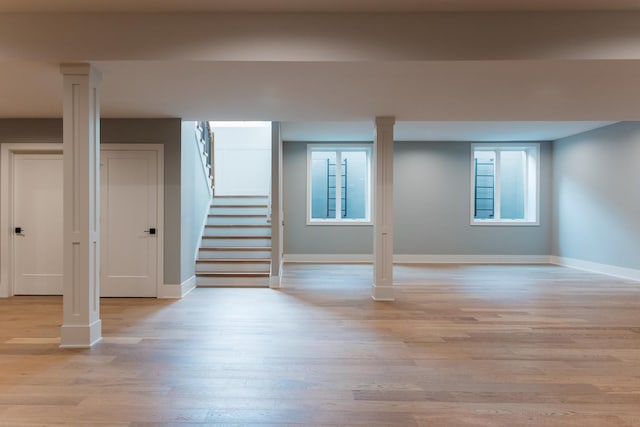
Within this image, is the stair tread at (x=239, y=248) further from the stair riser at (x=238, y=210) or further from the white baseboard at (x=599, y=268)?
the white baseboard at (x=599, y=268)

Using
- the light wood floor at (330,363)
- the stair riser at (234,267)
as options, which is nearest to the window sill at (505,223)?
the light wood floor at (330,363)

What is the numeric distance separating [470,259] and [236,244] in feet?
17.4

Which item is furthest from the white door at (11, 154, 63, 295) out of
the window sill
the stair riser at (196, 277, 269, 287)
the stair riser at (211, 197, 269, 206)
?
the window sill

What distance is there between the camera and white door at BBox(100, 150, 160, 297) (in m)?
5.22

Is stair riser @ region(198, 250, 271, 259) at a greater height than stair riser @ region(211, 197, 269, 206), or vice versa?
stair riser @ region(211, 197, 269, 206)

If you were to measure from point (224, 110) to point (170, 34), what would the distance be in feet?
5.55

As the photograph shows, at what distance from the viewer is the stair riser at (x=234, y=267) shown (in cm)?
609

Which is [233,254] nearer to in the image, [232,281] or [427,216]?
[232,281]

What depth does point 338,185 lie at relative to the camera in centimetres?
891

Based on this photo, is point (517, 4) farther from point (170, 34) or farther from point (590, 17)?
point (170, 34)

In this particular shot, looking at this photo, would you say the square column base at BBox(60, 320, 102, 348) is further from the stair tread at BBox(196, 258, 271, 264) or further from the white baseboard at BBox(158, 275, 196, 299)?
the stair tread at BBox(196, 258, 271, 264)

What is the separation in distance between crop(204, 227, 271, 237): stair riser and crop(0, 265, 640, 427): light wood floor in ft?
5.98

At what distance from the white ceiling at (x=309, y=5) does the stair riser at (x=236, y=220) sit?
4.41 metres

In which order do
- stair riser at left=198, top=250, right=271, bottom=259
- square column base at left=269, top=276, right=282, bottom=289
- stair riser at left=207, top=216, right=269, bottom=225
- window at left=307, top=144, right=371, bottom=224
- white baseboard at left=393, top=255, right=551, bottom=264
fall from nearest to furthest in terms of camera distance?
square column base at left=269, top=276, right=282, bottom=289, stair riser at left=198, top=250, right=271, bottom=259, stair riser at left=207, top=216, right=269, bottom=225, white baseboard at left=393, top=255, right=551, bottom=264, window at left=307, top=144, right=371, bottom=224
